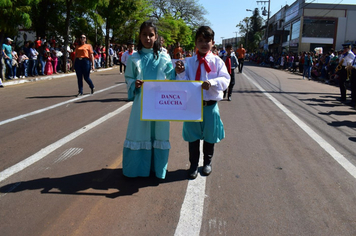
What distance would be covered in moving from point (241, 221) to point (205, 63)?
1.82 meters

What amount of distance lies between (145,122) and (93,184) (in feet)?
3.22

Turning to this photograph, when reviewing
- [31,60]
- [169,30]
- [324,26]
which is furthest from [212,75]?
[324,26]

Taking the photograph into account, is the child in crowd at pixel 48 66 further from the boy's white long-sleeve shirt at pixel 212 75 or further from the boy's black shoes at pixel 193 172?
the boy's black shoes at pixel 193 172

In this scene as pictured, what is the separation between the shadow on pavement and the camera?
367 centimetres

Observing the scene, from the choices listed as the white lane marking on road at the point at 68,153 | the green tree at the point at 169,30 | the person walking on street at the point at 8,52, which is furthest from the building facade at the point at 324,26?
the white lane marking on road at the point at 68,153

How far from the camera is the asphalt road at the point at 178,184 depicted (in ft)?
9.94

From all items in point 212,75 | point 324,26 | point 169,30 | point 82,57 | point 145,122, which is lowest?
point 145,122

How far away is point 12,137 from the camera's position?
588 cm

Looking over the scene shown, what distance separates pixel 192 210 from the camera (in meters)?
3.28

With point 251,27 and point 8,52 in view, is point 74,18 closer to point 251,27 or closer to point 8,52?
point 8,52

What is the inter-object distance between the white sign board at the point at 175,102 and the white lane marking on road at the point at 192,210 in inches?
33.2

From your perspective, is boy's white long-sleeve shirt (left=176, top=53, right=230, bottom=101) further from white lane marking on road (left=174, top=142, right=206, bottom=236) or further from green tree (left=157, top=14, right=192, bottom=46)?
green tree (left=157, top=14, right=192, bottom=46)

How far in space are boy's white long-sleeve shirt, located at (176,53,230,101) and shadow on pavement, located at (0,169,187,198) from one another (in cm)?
114

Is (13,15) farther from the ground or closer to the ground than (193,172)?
farther from the ground
